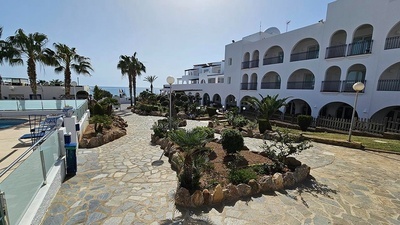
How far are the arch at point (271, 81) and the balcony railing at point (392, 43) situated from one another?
32.9 feet

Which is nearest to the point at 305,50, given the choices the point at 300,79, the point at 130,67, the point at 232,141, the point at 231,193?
the point at 300,79

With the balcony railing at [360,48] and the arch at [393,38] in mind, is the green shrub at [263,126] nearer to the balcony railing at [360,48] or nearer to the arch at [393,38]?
the balcony railing at [360,48]

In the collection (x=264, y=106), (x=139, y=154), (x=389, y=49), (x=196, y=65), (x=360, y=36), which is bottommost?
(x=139, y=154)

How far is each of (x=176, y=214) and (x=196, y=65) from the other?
184 feet

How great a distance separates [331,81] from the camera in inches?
664

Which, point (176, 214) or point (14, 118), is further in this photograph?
point (14, 118)

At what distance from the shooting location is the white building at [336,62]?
546 inches

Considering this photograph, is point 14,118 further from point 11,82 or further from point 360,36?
point 360,36

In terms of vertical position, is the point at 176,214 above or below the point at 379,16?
below

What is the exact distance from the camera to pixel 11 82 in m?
26.2

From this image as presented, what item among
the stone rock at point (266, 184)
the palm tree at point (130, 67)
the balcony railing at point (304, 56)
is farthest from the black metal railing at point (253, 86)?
the stone rock at point (266, 184)

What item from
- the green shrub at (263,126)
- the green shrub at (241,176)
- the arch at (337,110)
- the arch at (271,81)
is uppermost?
the arch at (271,81)

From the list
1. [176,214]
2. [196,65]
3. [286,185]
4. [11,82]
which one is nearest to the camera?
[176,214]

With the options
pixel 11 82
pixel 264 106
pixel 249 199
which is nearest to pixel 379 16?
pixel 264 106
